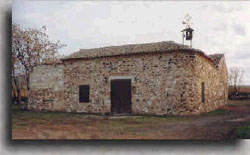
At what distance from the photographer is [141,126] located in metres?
4.96

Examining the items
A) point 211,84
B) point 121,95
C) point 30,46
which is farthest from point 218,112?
point 30,46

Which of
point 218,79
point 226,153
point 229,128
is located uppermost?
point 218,79

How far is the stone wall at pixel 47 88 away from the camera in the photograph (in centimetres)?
568

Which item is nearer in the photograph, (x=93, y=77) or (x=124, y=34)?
(x=124, y=34)

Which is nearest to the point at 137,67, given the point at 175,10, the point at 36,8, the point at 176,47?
the point at 176,47

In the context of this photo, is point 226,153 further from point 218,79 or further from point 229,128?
point 218,79

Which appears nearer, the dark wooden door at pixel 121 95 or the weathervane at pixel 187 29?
the weathervane at pixel 187 29

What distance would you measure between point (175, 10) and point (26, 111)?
3.25 metres

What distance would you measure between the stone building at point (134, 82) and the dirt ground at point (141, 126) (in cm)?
33

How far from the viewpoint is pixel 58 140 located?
15.2 feet

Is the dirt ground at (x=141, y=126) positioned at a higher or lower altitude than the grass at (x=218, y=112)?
lower

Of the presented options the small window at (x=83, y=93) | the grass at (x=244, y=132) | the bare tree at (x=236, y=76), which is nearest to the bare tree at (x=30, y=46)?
the small window at (x=83, y=93)

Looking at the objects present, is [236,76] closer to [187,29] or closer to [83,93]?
[187,29]

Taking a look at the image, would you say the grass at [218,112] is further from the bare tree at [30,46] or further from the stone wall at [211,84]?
the bare tree at [30,46]
